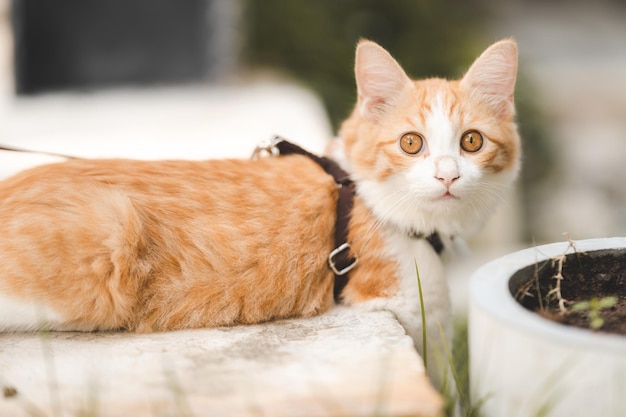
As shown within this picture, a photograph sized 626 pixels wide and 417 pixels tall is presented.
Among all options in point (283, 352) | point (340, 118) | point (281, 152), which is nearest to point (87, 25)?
point (340, 118)

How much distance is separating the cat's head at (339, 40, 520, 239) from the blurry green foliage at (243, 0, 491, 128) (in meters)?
3.03

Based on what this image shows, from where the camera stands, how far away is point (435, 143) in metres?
1.88

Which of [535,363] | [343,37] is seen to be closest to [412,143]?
[535,363]

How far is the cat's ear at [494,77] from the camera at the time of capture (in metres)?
2.00

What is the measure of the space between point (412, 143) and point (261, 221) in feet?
1.61

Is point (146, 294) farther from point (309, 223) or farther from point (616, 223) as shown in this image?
point (616, 223)

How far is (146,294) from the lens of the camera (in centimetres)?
182

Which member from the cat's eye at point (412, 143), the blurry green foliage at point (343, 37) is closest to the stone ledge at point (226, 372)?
the cat's eye at point (412, 143)

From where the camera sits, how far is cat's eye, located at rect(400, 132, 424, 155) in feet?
6.29

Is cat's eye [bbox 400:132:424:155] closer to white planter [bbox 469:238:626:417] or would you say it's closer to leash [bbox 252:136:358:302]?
leash [bbox 252:136:358:302]

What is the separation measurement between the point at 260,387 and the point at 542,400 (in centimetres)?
57

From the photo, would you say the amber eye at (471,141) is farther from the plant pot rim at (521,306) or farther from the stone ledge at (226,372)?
the stone ledge at (226,372)

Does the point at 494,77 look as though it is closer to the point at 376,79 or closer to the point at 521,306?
the point at 376,79

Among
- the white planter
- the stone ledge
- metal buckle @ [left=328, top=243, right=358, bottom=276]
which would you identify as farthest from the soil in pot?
metal buckle @ [left=328, top=243, right=358, bottom=276]
